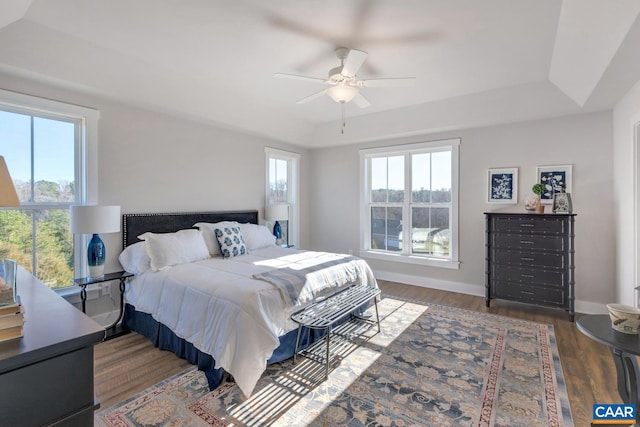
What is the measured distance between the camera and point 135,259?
3.13m

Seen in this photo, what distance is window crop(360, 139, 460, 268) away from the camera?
462cm

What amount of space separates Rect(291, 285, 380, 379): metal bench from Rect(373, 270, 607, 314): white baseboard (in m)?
1.91

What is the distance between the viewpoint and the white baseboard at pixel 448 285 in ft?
12.0

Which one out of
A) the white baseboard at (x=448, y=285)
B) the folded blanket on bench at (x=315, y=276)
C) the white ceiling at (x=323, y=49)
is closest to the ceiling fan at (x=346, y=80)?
the white ceiling at (x=323, y=49)

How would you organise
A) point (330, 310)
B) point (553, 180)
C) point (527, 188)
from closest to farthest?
point (330, 310) < point (553, 180) < point (527, 188)

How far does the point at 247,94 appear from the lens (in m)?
4.00

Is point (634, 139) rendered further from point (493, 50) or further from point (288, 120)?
point (288, 120)

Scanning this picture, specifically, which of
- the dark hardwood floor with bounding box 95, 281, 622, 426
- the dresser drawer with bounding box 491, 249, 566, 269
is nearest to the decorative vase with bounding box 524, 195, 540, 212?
the dresser drawer with bounding box 491, 249, 566, 269

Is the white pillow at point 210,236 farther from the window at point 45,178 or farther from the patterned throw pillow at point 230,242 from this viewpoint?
the window at point 45,178

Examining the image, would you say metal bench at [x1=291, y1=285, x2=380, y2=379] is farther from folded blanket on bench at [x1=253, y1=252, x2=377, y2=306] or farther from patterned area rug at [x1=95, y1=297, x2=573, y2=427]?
patterned area rug at [x1=95, y1=297, x2=573, y2=427]

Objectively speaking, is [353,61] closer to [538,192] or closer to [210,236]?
[210,236]

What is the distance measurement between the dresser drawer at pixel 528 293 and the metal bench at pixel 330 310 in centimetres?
181

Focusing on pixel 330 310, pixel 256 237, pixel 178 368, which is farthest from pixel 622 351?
pixel 256 237

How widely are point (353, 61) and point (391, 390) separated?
2.56 m
